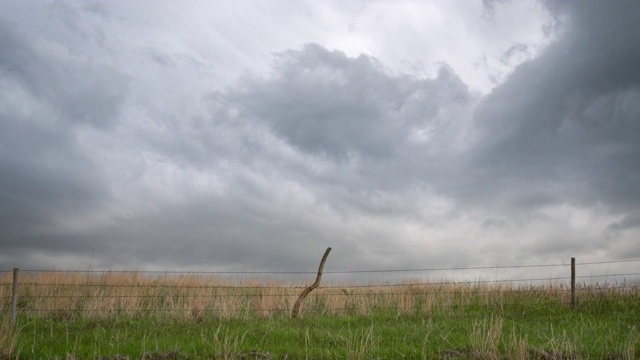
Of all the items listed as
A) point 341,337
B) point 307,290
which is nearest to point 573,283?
point 307,290

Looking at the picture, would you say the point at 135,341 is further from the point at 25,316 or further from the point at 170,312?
the point at 25,316

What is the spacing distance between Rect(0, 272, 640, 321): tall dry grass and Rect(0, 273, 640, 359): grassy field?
0.04 metres

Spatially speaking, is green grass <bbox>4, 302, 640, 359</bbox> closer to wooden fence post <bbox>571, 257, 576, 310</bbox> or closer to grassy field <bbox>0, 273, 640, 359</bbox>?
grassy field <bbox>0, 273, 640, 359</bbox>

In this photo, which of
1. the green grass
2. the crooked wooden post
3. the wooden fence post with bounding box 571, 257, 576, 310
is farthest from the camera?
the wooden fence post with bounding box 571, 257, 576, 310

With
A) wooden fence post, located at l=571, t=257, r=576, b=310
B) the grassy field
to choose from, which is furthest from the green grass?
wooden fence post, located at l=571, t=257, r=576, b=310

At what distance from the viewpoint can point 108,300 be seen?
14758 millimetres

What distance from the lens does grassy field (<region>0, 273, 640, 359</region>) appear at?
28.8 ft

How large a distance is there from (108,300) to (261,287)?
556 centimetres

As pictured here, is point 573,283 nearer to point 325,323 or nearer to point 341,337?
point 325,323

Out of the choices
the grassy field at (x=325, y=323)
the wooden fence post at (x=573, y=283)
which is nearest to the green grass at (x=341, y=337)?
the grassy field at (x=325, y=323)

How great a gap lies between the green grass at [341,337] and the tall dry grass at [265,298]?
60 centimetres

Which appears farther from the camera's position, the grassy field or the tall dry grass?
the tall dry grass

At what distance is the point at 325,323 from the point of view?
41.3ft

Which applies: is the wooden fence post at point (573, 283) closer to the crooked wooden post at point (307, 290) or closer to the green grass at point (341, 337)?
the green grass at point (341, 337)
